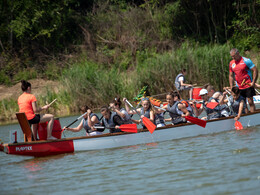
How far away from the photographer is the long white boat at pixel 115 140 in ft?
29.2

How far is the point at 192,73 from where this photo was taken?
18031 mm

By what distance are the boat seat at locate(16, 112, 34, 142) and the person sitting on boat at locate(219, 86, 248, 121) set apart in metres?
4.46

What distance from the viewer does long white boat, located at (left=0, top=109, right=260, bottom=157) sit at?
8.91m

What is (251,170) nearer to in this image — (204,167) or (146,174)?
(204,167)

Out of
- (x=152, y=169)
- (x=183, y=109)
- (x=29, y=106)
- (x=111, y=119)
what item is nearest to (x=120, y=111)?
(x=111, y=119)

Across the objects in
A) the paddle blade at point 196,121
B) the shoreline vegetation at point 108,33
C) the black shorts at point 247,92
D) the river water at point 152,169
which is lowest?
the river water at point 152,169

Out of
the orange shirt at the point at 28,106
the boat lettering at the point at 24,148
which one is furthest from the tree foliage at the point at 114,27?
the boat lettering at the point at 24,148

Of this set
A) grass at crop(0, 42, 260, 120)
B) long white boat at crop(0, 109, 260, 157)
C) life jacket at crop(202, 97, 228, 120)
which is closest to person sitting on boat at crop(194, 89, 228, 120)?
life jacket at crop(202, 97, 228, 120)

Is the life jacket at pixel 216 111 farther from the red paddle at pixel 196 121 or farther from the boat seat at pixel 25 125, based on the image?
the boat seat at pixel 25 125

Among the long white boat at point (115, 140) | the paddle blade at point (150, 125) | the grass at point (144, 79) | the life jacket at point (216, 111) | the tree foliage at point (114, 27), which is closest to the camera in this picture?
the long white boat at point (115, 140)

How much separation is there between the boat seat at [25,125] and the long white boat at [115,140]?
9.5 inches

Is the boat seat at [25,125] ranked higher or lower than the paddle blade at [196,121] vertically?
higher

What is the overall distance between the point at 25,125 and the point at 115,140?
6.42 ft

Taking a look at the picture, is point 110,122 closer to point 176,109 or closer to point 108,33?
point 176,109
